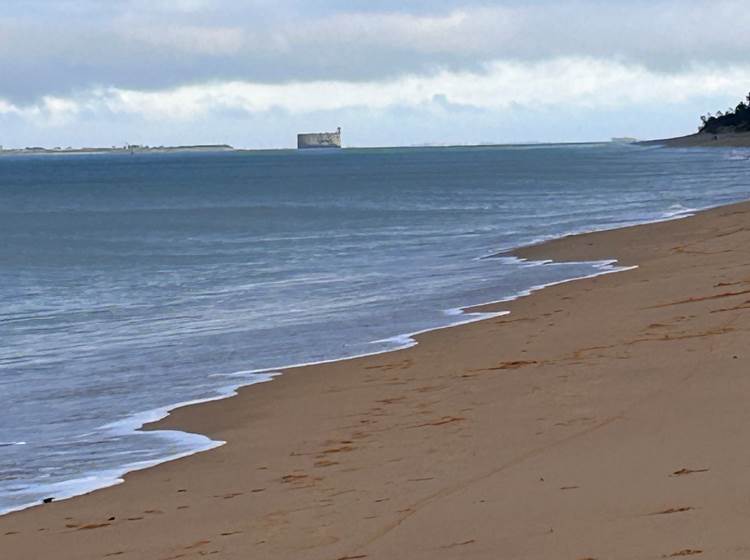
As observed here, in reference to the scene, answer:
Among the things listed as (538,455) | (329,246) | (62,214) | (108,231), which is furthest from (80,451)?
(62,214)

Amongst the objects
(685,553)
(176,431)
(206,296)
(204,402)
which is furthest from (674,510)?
(206,296)

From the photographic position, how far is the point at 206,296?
2489 centimetres

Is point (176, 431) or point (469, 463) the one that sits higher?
point (469, 463)

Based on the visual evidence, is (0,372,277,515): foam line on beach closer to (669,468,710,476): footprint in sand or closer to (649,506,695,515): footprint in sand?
(669,468,710,476): footprint in sand

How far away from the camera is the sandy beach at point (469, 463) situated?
650 centimetres

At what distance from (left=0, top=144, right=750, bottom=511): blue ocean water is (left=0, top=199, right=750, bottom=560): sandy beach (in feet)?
3.02

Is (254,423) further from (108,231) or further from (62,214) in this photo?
(62,214)

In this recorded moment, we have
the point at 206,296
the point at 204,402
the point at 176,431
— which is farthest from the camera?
the point at 206,296

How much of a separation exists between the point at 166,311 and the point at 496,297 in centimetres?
628

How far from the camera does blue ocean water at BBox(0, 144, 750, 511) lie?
1187 centimetres

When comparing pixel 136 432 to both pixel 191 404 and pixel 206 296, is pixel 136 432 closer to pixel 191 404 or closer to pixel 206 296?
pixel 191 404

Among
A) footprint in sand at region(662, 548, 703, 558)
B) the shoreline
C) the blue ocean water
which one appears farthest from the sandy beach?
the blue ocean water

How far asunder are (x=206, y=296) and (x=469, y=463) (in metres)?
17.0

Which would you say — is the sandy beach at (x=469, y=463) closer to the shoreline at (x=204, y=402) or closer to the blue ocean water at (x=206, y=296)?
the shoreline at (x=204, y=402)
